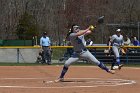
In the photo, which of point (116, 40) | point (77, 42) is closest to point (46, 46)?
point (116, 40)

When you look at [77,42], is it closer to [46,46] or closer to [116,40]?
[116,40]

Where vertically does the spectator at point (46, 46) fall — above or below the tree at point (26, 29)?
below

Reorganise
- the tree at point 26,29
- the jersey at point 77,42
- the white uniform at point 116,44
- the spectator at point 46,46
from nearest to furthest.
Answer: the jersey at point 77,42
the white uniform at point 116,44
the spectator at point 46,46
the tree at point 26,29

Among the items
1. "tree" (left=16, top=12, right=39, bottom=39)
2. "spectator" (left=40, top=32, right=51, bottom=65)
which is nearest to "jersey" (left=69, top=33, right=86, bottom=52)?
"spectator" (left=40, top=32, right=51, bottom=65)

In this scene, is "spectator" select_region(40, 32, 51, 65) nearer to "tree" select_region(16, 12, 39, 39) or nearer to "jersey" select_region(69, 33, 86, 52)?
"jersey" select_region(69, 33, 86, 52)

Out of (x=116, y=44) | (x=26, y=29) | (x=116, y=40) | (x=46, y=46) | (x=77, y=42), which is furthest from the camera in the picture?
(x=26, y=29)

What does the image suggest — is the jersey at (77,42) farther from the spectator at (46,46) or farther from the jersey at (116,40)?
the spectator at (46,46)

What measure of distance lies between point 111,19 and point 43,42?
126 ft

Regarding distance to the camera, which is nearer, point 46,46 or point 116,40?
point 116,40

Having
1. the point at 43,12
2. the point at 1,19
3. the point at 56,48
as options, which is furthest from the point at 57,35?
the point at 56,48

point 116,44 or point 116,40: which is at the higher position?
point 116,40

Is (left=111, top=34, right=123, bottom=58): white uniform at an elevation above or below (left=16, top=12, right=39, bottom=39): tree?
below

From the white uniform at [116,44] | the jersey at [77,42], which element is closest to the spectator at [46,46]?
the white uniform at [116,44]

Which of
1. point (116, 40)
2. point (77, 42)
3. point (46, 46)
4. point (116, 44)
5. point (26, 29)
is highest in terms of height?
point (26, 29)
